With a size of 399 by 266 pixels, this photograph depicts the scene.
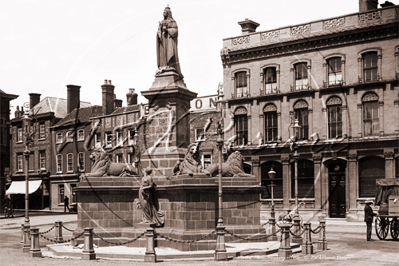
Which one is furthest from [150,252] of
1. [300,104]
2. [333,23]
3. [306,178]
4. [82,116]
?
[82,116]

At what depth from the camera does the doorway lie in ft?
136

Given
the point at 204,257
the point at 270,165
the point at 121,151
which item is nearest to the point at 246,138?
the point at 270,165

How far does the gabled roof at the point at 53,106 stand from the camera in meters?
63.6

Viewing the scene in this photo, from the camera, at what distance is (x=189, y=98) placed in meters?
23.2

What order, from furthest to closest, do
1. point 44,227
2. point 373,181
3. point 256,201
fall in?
point 373,181 → point 44,227 → point 256,201

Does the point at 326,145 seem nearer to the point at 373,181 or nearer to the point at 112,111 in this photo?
the point at 373,181

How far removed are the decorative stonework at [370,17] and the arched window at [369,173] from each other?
31.5ft

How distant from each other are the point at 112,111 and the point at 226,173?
3821 centimetres

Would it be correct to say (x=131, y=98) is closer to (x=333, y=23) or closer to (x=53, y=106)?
(x=53, y=106)

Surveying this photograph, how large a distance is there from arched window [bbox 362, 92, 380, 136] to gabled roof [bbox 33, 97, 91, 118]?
1370 inches

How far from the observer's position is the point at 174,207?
819 inches

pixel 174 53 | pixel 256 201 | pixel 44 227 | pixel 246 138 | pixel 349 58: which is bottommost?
pixel 44 227

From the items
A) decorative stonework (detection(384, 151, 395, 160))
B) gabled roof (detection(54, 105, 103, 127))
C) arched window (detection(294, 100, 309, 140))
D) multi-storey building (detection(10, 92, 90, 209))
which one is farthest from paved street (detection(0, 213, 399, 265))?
multi-storey building (detection(10, 92, 90, 209))

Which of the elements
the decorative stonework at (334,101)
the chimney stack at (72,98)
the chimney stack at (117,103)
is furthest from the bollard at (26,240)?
the chimney stack at (72,98)
